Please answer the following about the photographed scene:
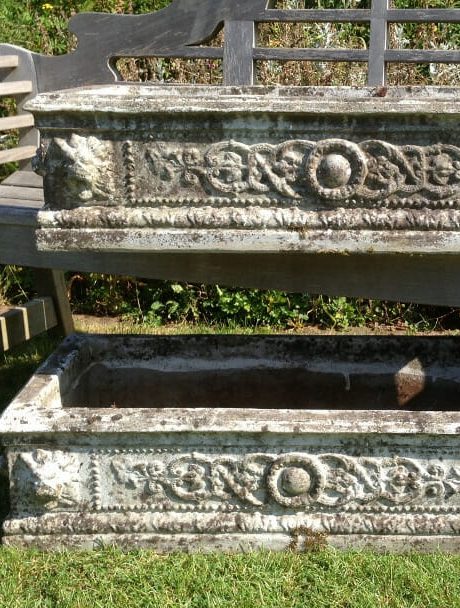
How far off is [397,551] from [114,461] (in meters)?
0.84

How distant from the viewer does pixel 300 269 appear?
2.69 metres

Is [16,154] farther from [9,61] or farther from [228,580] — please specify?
[228,580]

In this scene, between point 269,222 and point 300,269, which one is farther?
point 300,269

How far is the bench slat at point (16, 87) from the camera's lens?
362 centimetres

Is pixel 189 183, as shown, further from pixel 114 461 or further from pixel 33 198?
pixel 33 198

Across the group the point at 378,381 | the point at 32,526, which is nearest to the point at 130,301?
the point at 378,381

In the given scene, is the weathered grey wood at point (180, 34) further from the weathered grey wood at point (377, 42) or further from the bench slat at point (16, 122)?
the bench slat at point (16, 122)

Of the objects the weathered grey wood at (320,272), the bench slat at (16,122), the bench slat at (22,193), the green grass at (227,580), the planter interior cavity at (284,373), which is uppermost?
the bench slat at (16,122)

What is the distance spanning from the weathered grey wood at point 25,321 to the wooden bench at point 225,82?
0.23 ft

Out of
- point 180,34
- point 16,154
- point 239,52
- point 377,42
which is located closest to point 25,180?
point 16,154

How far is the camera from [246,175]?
7.35ft

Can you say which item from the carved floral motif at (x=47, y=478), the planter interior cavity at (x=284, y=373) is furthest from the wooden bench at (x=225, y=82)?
the carved floral motif at (x=47, y=478)

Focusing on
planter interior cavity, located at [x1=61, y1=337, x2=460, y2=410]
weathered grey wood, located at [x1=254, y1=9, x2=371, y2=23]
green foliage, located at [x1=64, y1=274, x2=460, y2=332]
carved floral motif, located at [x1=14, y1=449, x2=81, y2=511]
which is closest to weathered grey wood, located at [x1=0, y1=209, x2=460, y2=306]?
planter interior cavity, located at [x1=61, y1=337, x2=460, y2=410]

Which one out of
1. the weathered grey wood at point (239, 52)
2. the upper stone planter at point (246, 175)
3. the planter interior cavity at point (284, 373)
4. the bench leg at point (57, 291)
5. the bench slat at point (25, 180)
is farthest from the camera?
the bench leg at point (57, 291)
